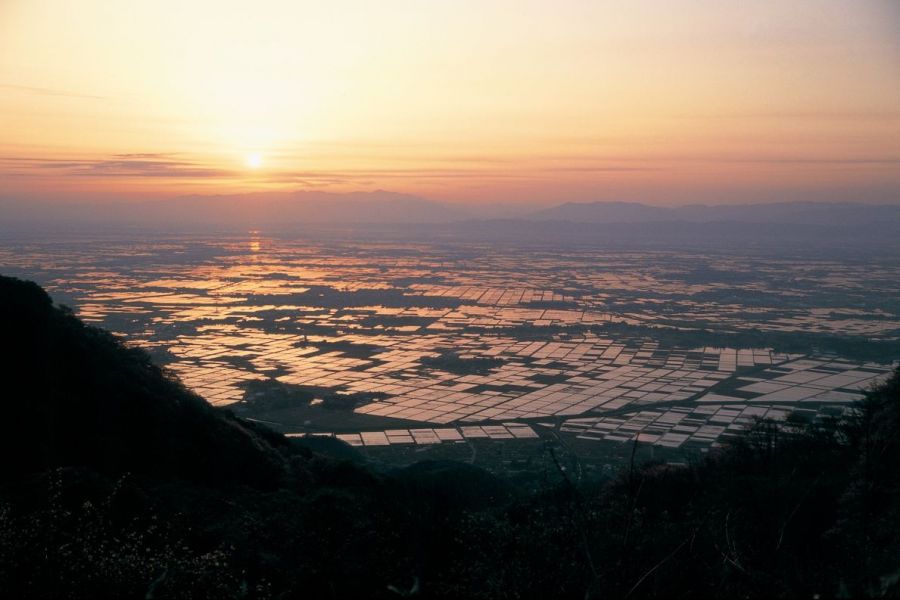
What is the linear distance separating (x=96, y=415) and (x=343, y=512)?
25.1ft

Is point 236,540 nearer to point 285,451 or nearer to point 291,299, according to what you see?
point 285,451

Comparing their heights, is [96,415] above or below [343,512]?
above

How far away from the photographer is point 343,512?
47.7 ft

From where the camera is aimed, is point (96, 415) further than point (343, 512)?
Yes

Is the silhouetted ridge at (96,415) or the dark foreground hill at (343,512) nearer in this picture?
the dark foreground hill at (343,512)

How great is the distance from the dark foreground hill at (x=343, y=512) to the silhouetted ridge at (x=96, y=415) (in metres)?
0.05

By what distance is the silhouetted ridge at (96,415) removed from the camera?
17.1m

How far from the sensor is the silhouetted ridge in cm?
1706

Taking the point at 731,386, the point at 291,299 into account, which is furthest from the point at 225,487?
the point at 291,299

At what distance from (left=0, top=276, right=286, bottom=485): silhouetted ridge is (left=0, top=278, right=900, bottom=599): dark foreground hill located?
51 millimetres

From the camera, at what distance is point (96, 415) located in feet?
60.8

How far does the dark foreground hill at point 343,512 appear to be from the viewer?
1007cm

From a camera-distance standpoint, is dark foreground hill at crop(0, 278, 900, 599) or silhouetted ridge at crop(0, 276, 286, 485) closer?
dark foreground hill at crop(0, 278, 900, 599)

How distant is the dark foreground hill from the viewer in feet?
33.0
